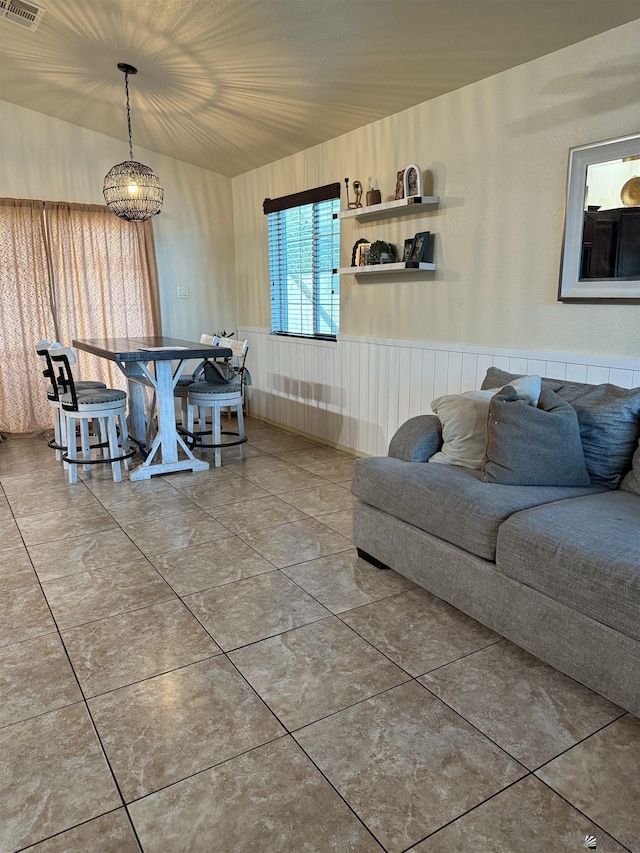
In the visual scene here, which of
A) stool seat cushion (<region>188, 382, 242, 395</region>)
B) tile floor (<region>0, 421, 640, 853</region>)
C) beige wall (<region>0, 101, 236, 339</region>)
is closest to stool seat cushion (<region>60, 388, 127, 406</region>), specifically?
stool seat cushion (<region>188, 382, 242, 395</region>)

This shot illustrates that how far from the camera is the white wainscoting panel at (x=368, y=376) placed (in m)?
3.11

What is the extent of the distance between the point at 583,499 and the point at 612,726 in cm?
79

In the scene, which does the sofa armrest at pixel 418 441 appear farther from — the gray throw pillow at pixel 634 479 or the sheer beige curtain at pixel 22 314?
the sheer beige curtain at pixel 22 314

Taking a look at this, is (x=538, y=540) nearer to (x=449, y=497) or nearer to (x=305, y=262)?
(x=449, y=497)

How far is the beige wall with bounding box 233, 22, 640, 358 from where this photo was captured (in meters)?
2.75

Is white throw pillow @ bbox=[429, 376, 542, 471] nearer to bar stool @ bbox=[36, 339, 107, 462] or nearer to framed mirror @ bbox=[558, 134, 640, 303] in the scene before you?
Answer: framed mirror @ bbox=[558, 134, 640, 303]

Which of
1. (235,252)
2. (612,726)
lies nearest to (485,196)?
(612,726)

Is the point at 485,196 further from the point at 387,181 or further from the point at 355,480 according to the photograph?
the point at 355,480

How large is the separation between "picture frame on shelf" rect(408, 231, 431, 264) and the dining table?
133 cm

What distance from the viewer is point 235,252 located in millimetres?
6250

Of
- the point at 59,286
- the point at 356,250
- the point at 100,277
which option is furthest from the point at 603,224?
the point at 59,286

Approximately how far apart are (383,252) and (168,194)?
112 inches

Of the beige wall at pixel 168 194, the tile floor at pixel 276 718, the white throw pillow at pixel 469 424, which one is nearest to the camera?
the tile floor at pixel 276 718

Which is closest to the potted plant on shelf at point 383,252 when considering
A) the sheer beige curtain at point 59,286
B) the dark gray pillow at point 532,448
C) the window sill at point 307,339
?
the window sill at point 307,339
